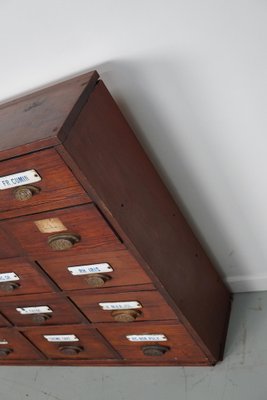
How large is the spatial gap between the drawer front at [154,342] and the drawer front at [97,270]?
21 centimetres

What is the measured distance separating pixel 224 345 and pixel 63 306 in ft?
1.79

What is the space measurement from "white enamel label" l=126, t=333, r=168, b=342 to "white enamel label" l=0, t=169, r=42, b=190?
2.13 ft

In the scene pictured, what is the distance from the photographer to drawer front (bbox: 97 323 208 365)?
4.40 feet

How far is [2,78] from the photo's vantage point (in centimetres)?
125

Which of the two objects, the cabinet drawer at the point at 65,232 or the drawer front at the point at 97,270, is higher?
the cabinet drawer at the point at 65,232

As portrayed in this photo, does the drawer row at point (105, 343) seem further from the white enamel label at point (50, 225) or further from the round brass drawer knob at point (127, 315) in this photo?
the white enamel label at point (50, 225)

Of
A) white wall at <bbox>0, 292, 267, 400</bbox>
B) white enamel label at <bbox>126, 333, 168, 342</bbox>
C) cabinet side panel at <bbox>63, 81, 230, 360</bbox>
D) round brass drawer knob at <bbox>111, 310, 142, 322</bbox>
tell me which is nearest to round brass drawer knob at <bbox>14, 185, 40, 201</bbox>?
cabinet side panel at <bbox>63, 81, 230, 360</bbox>

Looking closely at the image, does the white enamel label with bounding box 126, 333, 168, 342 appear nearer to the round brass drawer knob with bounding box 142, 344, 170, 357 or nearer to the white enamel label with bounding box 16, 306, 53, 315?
the round brass drawer knob with bounding box 142, 344, 170, 357

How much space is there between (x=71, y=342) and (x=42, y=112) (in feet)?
2.74

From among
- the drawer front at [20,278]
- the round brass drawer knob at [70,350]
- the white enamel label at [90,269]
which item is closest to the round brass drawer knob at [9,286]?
the drawer front at [20,278]

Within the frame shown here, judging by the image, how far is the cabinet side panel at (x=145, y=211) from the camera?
3.41 ft

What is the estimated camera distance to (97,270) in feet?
3.91
